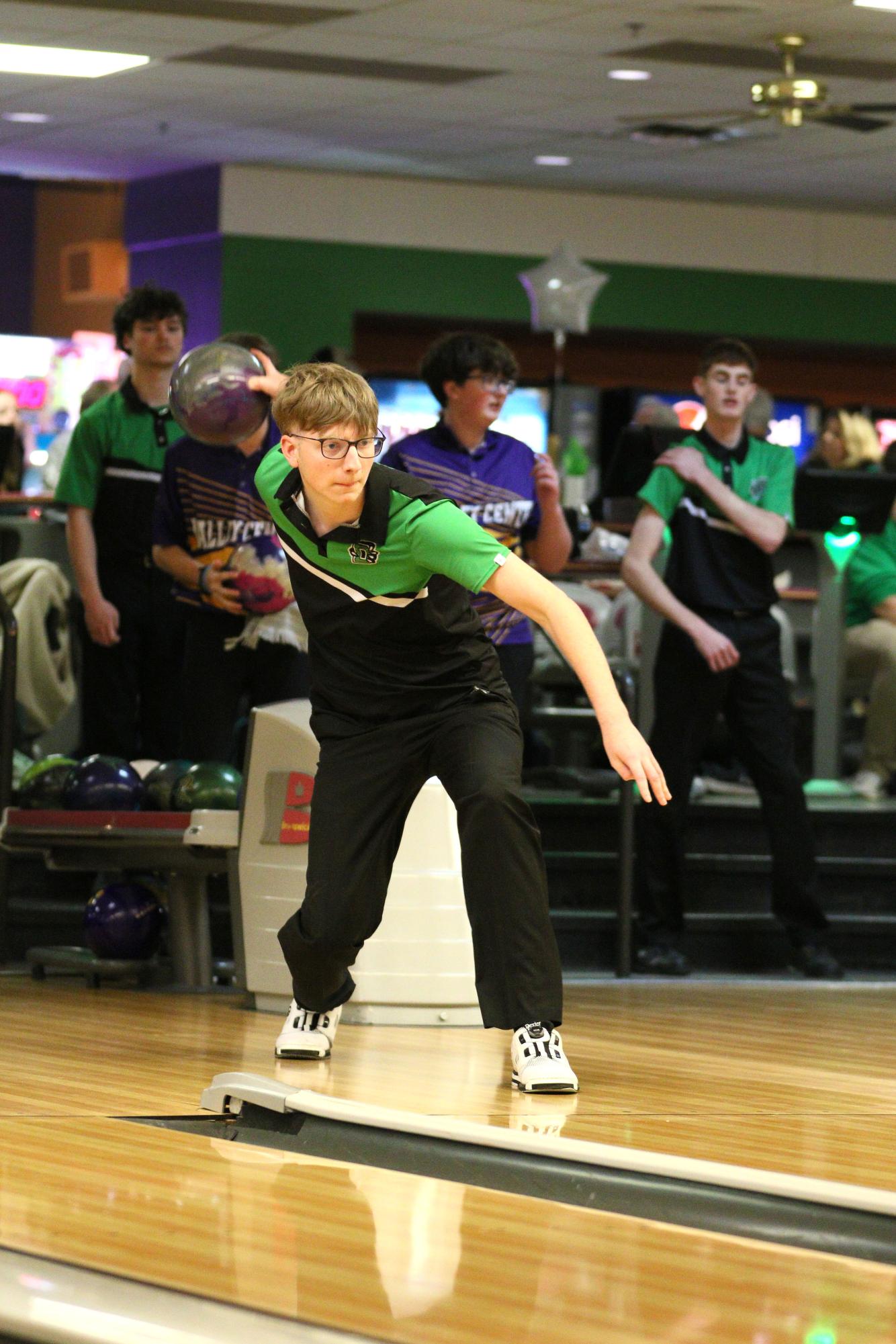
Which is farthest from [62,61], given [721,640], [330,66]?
[721,640]

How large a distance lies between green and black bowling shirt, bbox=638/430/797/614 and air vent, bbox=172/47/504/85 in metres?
4.97

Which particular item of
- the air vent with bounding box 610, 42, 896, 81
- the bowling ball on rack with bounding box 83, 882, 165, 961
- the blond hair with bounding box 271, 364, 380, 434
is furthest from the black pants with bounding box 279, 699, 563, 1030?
the air vent with bounding box 610, 42, 896, 81

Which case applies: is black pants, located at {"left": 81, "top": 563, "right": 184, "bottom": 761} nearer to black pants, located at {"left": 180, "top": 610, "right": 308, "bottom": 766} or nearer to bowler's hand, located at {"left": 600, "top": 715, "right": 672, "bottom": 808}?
black pants, located at {"left": 180, "top": 610, "right": 308, "bottom": 766}

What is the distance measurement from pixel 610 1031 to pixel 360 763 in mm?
1237

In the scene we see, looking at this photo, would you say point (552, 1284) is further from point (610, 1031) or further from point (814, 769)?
point (814, 769)

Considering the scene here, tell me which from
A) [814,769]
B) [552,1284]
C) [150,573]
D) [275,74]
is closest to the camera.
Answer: [552,1284]

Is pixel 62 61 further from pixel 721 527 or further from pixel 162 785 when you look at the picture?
pixel 162 785

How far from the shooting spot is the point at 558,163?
13414mm

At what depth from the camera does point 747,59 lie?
33.6 feet

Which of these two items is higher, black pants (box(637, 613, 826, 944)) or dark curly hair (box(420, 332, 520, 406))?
dark curly hair (box(420, 332, 520, 406))

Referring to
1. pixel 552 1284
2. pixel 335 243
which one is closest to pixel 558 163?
pixel 335 243

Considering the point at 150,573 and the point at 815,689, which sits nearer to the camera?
the point at 150,573

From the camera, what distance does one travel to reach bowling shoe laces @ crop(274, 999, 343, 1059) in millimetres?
4293

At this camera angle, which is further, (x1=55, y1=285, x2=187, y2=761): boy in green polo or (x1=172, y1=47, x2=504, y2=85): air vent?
(x1=172, y1=47, x2=504, y2=85): air vent
